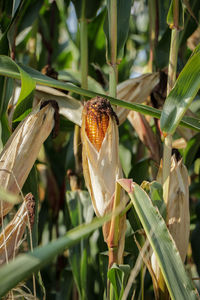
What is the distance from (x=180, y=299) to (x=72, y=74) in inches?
41.3

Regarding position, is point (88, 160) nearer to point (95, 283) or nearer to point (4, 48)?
point (4, 48)

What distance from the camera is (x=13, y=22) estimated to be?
120cm

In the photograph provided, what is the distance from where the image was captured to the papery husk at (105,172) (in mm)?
948

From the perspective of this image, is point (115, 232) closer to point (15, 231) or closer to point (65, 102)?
point (15, 231)

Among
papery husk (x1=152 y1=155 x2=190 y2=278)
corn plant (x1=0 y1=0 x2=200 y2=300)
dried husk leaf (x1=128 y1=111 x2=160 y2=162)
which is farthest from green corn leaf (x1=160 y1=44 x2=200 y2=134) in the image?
dried husk leaf (x1=128 y1=111 x2=160 y2=162)

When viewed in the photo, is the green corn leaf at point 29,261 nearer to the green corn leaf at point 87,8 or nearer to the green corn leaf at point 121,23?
the green corn leaf at point 121,23

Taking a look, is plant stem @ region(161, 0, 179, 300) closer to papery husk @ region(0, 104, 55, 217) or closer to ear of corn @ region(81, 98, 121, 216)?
ear of corn @ region(81, 98, 121, 216)

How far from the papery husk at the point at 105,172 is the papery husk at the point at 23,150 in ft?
0.36

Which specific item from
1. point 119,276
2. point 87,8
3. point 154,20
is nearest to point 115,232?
point 119,276

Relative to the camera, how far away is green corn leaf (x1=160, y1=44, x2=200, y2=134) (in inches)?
37.5

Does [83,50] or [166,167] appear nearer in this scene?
[166,167]

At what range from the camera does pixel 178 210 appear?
1.00 metres

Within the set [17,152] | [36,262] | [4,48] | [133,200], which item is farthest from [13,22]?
[36,262]

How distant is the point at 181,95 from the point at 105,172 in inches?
10.0
